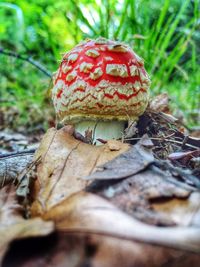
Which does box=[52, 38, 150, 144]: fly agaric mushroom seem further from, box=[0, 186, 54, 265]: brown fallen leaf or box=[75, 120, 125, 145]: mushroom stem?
box=[0, 186, 54, 265]: brown fallen leaf

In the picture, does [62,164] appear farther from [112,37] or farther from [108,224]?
[112,37]

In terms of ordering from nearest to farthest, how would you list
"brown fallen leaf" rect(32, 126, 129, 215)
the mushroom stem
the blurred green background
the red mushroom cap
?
"brown fallen leaf" rect(32, 126, 129, 215) → the red mushroom cap → the mushroom stem → the blurred green background

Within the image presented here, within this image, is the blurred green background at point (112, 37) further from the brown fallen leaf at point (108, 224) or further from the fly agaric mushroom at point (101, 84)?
the brown fallen leaf at point (108, 224)

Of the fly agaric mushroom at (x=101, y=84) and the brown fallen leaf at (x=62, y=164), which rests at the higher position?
the fly agaric mushroom at (x=101, y=84)

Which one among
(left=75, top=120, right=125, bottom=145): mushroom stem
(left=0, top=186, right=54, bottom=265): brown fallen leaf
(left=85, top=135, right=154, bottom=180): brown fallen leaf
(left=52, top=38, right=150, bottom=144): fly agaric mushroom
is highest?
(left=52, top=38, right=150, bottom=144): fly agaric mushroom

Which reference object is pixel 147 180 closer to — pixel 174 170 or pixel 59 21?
pixel 174 170

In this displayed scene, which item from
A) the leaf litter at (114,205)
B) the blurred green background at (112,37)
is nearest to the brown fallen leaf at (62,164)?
the leaf litter at (114,205)

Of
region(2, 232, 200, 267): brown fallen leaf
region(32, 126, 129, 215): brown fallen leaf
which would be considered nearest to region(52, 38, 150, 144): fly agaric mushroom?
region(32, 126, 129, 215): brown fallen leaf
